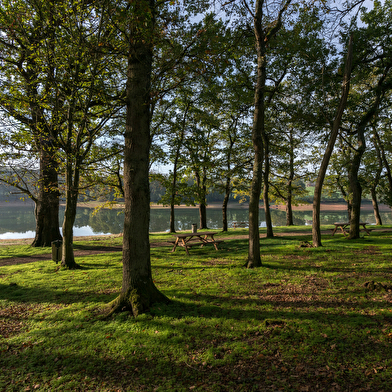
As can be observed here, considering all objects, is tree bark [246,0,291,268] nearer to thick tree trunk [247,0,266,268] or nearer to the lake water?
thick tree trunk [247,0,266,268]

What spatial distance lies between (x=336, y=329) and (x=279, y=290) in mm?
1773

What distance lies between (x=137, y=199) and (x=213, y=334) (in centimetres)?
256

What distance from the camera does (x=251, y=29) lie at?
8.17 m

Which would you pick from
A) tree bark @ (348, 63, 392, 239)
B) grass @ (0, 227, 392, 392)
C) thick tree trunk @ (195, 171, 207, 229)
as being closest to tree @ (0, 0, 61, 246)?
grass @ (0, 227, 392, 392)

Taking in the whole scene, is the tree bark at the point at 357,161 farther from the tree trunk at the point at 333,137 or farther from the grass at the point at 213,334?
the grass at the point at 213,334

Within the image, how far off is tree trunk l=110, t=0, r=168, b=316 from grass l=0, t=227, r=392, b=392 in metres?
0.34

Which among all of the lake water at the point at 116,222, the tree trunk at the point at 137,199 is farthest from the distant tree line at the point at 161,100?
the lake water at the point at 116,222

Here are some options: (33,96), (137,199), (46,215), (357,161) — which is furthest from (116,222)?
(137,199)

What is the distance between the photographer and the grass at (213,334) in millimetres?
2867

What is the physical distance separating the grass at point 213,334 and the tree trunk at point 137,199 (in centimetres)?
34

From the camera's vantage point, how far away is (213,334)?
12.3 feet

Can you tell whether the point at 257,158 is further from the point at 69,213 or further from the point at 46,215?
the point at 46,215

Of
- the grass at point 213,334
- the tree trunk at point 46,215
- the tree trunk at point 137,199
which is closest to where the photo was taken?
the grass at point 213,334

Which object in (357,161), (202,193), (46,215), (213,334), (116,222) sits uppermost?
(357,161)
